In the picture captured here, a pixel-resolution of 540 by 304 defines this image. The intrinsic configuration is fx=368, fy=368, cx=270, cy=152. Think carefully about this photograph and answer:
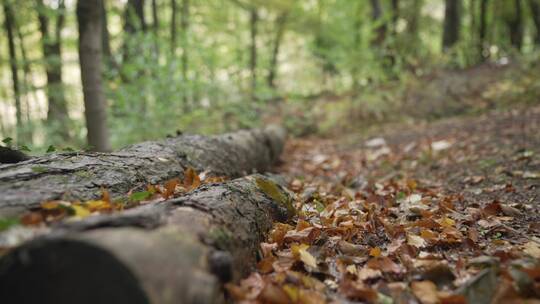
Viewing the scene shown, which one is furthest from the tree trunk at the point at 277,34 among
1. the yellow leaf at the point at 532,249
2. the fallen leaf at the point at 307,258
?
the fallen leaf at the point at 307,258

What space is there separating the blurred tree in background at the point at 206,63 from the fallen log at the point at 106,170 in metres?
1.37

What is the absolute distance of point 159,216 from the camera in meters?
1.38

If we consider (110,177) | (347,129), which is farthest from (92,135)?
(347,129)

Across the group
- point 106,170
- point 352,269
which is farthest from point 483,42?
point 106,170

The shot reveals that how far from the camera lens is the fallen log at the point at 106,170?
1.64 m

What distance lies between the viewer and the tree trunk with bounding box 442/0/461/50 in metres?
10.5

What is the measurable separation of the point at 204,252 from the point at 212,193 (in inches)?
24.4

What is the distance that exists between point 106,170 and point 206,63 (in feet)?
16.6

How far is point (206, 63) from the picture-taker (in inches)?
271

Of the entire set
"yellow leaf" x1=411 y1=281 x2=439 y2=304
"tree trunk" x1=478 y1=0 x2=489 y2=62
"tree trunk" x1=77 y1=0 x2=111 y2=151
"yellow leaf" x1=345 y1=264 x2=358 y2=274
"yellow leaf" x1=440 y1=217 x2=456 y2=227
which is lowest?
"yellow leaf" x1=345 y1=264 x2=358 y2=274

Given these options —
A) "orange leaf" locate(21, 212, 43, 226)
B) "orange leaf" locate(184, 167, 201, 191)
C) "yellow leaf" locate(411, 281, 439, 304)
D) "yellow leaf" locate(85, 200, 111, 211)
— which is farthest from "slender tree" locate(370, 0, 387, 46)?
"orange leaf" locate(21, 212, 43, 226)

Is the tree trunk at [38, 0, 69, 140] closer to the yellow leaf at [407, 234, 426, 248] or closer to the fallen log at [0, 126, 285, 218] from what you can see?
the fallen log at [0, 126, 285, 218]

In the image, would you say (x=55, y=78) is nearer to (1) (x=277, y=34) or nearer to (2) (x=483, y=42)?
(1) (x=277, y=34)

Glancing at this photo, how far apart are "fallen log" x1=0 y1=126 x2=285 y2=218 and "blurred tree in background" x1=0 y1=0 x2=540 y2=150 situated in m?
1.37
